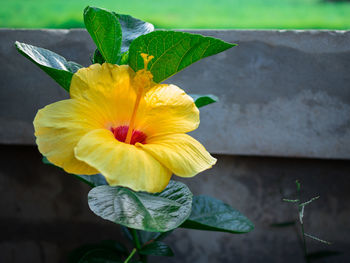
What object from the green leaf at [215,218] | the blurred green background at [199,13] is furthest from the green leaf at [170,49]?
the blurred green background at [199,13]

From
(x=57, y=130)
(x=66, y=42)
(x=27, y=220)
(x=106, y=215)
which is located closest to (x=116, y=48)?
(x=57, y=130)

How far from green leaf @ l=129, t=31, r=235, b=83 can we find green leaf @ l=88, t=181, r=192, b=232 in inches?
10.4

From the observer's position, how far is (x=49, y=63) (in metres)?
0.72

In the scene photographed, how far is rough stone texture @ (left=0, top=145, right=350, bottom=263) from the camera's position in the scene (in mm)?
1216

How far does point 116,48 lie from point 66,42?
0.53m

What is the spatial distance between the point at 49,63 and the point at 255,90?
2.33 feet

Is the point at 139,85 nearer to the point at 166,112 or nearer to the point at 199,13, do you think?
the point at 166,112

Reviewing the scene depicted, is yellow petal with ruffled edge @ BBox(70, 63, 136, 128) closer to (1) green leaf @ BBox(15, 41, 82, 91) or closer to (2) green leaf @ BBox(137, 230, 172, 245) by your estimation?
(1) green leaf @ BBox(15, 41, 82, 91)

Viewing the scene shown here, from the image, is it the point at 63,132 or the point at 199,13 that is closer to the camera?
the point at 63,132

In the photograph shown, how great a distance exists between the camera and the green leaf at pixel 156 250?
0.87m

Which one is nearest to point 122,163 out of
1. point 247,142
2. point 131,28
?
point 131,28

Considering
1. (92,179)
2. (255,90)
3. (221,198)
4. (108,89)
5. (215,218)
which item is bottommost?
(221,198)

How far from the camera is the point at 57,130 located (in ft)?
1.88

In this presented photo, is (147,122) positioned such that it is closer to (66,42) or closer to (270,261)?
(66,42)
